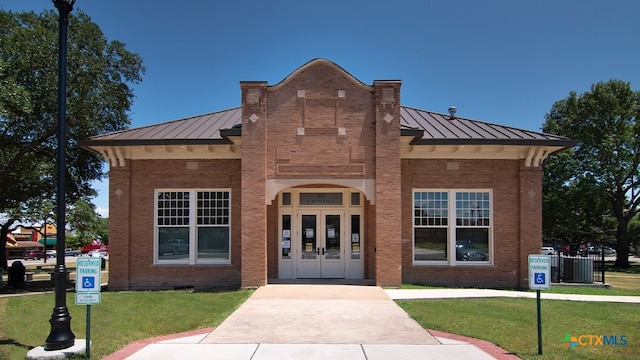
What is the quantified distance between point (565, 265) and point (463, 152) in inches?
245

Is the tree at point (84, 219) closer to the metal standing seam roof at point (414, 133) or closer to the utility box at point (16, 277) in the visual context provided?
the utility box at point (16, 277)

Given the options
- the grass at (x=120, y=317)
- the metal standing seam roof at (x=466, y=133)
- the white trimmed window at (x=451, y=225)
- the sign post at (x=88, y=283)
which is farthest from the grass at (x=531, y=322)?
the sign post at (x=88, y=283)

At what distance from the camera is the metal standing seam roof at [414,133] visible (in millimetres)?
14594

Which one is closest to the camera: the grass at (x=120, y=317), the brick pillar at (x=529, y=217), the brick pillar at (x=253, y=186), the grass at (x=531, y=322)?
the grass at (x=531, y=322)

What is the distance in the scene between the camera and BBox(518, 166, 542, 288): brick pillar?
14.9 m

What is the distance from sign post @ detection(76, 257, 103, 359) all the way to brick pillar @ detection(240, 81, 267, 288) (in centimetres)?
663

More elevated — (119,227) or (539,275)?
(119,227)

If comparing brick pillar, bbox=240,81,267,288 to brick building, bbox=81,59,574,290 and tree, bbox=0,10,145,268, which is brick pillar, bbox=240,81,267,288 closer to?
brick building, bbox=81,59,574,290

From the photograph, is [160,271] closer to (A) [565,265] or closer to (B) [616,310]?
(B) [616,310]

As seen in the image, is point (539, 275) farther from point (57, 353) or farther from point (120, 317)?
point (120, 317)

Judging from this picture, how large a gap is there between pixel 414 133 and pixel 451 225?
11.9 feet

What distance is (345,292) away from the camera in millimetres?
12719

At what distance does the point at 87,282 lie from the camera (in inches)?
283

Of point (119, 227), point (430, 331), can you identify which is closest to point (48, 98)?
point (119, 227)
